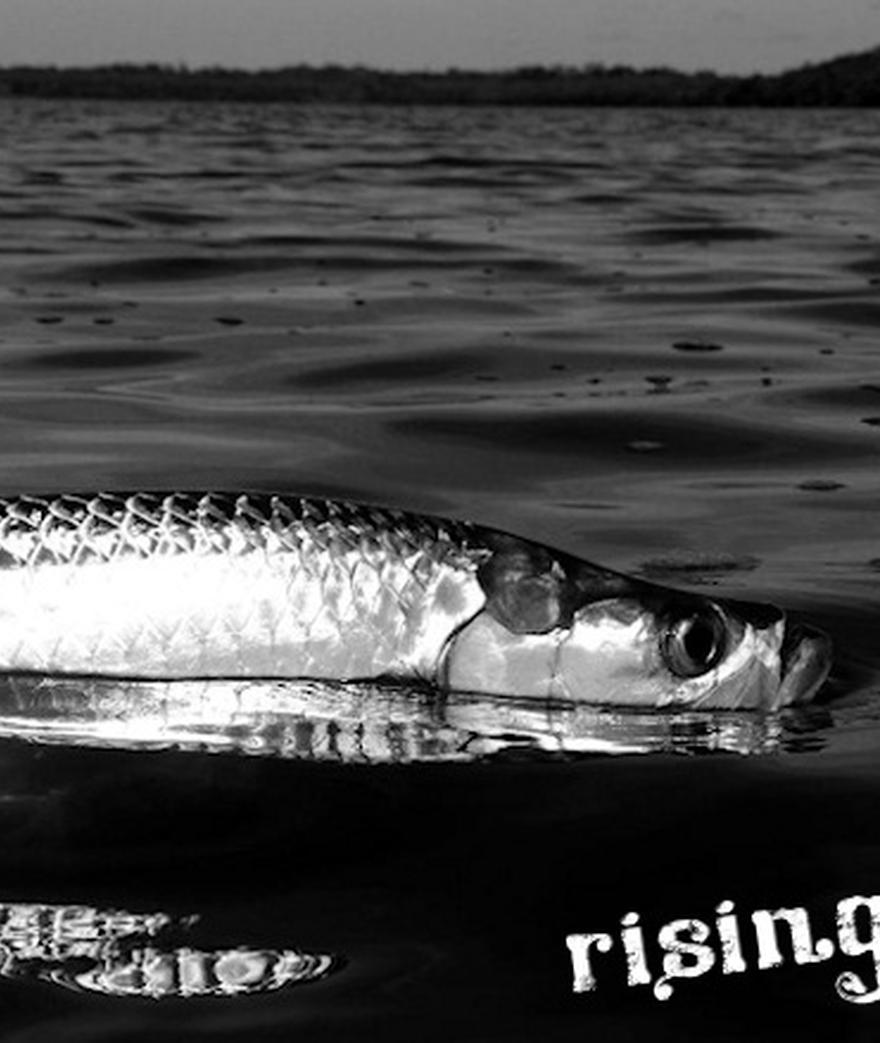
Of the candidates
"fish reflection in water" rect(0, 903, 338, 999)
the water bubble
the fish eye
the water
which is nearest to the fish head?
the fish eye

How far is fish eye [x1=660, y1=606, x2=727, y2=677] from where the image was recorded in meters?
5.58

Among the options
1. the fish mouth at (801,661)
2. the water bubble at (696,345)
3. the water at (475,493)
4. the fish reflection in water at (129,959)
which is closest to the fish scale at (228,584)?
the water at (475,493)

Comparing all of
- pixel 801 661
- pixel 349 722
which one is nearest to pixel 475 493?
pixel 801 661

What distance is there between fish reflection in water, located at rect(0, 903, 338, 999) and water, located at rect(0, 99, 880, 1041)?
3cm

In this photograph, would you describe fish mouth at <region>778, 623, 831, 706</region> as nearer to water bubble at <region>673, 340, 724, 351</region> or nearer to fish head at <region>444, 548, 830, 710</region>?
fish head at <region>444, 548, 830, 710</region>

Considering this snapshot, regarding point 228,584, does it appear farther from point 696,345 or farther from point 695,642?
point 696,345

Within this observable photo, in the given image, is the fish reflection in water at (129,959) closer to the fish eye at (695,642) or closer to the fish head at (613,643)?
the fish head at (613,643)

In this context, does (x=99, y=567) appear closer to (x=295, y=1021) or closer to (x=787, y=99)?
(x=295, y=1021)

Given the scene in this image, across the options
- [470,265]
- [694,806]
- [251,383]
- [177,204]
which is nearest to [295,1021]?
[694,806]

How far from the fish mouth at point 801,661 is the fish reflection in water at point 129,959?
5.96 feet

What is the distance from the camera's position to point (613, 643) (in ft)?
18.4

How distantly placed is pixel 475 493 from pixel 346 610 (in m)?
3.47

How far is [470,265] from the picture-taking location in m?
18.5

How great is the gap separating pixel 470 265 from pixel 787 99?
90666mm
